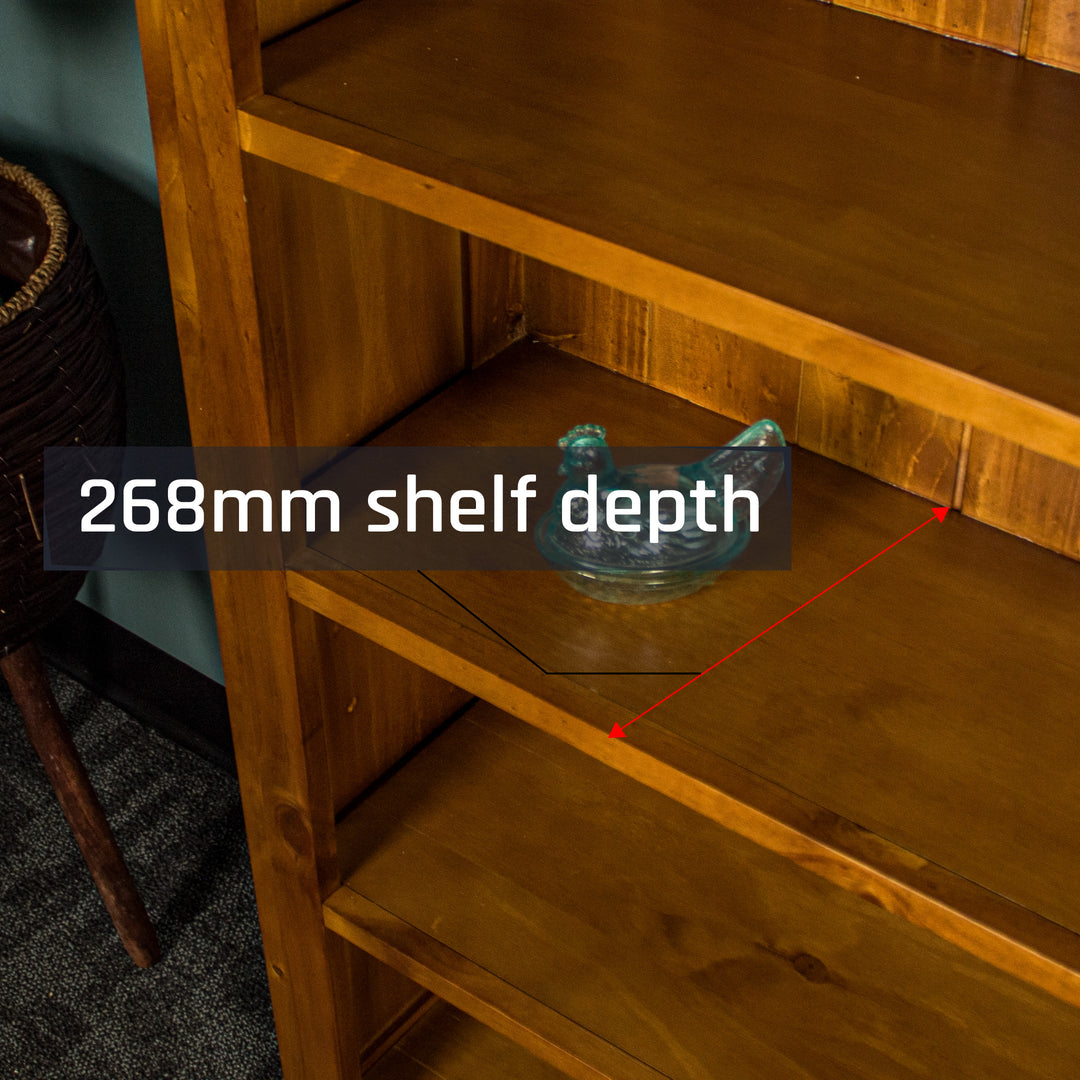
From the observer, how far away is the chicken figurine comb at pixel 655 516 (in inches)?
36.0

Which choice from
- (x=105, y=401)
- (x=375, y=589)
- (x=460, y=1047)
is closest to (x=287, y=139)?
(x=375, y=589)

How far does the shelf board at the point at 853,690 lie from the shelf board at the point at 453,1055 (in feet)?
1.83

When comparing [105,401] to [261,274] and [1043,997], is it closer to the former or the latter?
[261,274]

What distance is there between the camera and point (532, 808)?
1.19 m

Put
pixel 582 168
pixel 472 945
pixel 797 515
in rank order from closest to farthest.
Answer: pixel 582 168
pixel 797 515
pixel 472 945

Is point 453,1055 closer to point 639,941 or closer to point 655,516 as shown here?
point 639,941

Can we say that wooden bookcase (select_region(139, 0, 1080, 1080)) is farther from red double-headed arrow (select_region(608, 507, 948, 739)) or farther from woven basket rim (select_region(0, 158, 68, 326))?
woven basket rim (select_region(0, 158, 68, 326))

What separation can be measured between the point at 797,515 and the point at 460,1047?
64 cm

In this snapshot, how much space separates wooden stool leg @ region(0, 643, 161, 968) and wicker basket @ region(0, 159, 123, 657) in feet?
0.42

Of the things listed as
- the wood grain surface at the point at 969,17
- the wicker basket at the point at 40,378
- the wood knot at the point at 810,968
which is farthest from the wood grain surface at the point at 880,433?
the wicker basket at the point at 40,378

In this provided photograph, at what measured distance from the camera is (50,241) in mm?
1238

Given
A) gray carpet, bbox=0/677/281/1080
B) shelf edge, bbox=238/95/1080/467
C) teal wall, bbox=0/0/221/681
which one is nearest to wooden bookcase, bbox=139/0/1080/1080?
shelf edge, bbox=238/95/1080/467

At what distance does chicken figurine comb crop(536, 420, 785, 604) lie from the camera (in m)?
0.91

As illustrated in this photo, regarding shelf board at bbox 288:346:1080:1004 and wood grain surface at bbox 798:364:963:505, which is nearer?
shelf board at bbox 288:346:1080:1004
